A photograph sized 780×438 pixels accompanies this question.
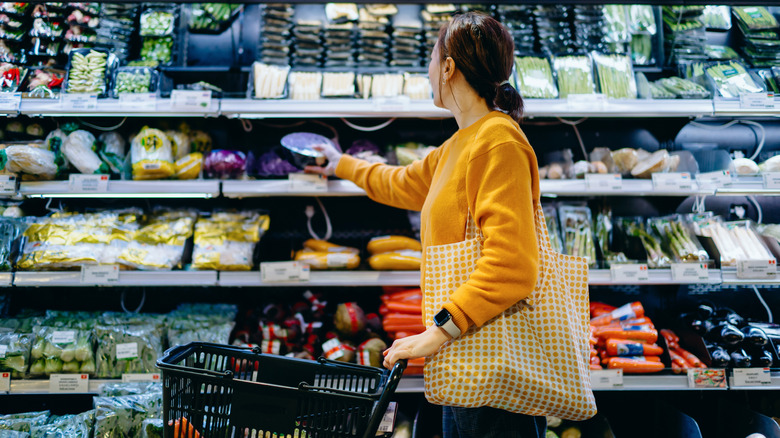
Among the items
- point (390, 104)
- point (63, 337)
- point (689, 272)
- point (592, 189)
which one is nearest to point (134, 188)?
point (63, 337)

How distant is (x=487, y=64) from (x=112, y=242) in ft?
6.24

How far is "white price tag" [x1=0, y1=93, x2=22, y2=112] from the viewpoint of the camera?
2217mm

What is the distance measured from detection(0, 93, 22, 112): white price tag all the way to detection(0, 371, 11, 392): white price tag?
3.77ft

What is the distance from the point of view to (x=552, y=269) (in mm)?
1323

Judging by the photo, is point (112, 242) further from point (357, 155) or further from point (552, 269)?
point (552, 269)

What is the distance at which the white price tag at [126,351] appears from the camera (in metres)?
2.27

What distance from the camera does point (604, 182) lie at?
7.82ft

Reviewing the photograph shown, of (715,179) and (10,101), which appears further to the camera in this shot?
(715,179)

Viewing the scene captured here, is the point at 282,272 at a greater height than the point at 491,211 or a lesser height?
lesser

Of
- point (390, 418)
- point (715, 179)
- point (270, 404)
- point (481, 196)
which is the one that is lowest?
point (390, 418)

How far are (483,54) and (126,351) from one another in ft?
6.56

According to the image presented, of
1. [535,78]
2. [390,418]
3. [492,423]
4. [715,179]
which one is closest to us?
[492,423]

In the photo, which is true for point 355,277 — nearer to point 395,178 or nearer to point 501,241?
point 395,178

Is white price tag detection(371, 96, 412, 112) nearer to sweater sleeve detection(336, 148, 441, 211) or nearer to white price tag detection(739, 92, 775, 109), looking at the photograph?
sweater sleeve detection(336, 148, 441, 211)
